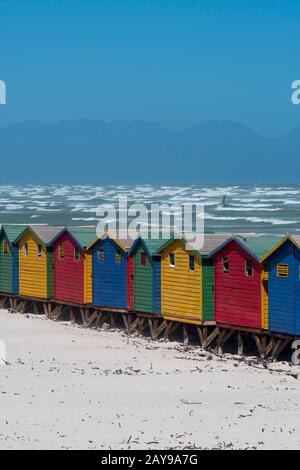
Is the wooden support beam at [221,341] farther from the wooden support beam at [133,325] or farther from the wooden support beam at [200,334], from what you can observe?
the wooden support beam at [133,325]

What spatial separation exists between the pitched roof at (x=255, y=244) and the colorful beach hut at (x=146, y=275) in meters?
3.26

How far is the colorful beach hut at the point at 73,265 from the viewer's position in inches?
1677

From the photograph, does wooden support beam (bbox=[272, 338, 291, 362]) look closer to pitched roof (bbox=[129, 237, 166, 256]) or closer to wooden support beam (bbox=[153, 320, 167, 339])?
wooden support beam (bbox=[153, 320, 167, 339])

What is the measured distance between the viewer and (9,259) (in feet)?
154

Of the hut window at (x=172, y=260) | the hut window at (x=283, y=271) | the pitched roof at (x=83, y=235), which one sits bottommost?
the hut window at (x=283, y=271)

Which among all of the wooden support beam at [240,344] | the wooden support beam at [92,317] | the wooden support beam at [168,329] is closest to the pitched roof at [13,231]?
the wooden support beam at [92,317]

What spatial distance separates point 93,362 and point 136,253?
22.5 ft

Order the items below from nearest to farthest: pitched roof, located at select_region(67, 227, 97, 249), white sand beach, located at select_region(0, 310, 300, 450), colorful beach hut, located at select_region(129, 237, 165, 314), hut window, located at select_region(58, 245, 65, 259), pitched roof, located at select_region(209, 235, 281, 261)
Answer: white sand beach, located at select_region(0, 310, 300, 450), pitched roof, located at select_region(209, 235, 281, 261), colorful beach hut, located at select_region(129, 237, 165, 314), pitched roof, located at select_region(67, 227, 97, 249), hut window, located at select_region(58, 245, 65, 259)

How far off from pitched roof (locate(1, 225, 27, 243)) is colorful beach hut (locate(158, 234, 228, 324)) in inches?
376

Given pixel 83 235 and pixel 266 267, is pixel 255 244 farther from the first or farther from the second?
pixel 83 235

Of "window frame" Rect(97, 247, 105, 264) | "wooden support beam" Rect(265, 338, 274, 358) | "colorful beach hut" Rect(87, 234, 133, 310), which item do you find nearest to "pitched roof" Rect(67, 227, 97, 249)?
"colorful beach hut" Rect(87, 234, 133, 310)

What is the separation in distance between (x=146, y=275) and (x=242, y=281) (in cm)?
521

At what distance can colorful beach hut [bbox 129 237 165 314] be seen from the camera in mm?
39156

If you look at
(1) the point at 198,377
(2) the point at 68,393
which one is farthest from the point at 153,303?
(2) the point at 68,393
